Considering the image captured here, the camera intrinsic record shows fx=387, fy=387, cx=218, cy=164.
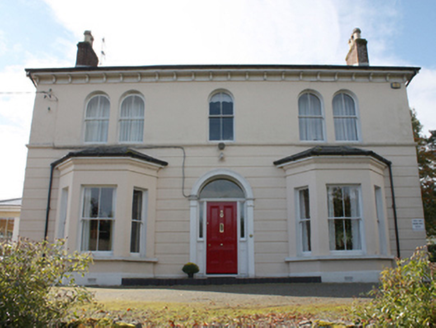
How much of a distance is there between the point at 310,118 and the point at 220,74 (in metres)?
3.49

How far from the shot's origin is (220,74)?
531 inches

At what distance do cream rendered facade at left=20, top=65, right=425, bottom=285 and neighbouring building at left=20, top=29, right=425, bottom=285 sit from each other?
4 centimetres

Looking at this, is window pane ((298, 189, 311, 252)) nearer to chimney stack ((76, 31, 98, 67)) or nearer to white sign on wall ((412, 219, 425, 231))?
white sign on wall ((412, 219, 425, 231))

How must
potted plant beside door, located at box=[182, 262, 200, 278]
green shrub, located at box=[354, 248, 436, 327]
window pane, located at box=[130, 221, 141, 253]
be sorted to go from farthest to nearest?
window pane, located at box=[130, 221, 141, 253]
potted plant beside door, located at box=[182, 262, 200, 278]
green shrub, located at box=[354, 248, 436, 327]

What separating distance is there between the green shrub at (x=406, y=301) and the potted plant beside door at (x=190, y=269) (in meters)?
6.87

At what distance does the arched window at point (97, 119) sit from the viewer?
44.1ft

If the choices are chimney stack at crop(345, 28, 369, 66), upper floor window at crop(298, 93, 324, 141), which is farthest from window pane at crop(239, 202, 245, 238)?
chimney stack at crop(345, 28, 369, 66)

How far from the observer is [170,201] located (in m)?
12.5

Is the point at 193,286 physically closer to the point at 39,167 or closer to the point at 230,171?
the point at 230,171

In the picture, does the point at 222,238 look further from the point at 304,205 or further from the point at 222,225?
the point at 304,205

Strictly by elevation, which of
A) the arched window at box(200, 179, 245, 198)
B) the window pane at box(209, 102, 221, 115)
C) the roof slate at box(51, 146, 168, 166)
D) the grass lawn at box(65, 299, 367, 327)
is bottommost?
the grass lawn at box(65, 299, 367, 327)

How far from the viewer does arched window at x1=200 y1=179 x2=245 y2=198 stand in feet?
41.7

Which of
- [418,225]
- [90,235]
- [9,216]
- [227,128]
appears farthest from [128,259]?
[9,216]

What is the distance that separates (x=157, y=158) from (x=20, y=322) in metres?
8.66
